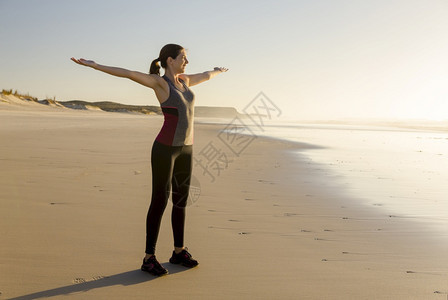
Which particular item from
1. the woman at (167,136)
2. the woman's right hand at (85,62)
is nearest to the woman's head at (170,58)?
the woman at (167,136)

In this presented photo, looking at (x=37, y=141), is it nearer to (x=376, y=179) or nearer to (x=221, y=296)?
(x=376, y=179)

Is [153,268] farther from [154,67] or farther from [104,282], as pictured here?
[154,67]

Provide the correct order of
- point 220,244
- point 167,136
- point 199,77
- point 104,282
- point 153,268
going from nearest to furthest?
point 104,282 → point 153,268 → point 167,136 → point 199,77 → point 220,244

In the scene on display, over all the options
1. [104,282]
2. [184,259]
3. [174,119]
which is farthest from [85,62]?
[184,259]

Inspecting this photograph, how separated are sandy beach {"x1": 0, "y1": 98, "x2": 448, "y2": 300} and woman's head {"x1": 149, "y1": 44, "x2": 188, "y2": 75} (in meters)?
1.81

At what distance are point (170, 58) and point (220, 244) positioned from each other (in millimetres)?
2000

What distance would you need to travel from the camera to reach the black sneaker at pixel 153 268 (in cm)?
362

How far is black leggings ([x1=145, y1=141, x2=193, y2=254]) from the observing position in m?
3.72

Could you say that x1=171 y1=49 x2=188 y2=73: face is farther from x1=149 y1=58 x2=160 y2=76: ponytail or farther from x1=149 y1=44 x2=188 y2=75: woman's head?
x1=149 y1=58 x2=160 y2=76: ponytail

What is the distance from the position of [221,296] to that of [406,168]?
9.06 meters

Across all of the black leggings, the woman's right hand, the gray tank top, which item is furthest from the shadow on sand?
the woman's right hand

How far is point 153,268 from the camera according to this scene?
143 inches

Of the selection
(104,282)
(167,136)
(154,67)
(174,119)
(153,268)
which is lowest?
(104,282)

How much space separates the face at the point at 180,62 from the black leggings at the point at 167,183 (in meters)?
0.69
